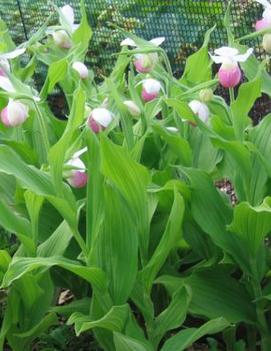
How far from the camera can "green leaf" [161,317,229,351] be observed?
138 centimetres

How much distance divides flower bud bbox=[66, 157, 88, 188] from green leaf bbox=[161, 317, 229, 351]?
38 cm

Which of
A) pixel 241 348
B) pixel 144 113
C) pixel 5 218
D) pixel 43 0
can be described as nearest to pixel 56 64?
pixel 144 113

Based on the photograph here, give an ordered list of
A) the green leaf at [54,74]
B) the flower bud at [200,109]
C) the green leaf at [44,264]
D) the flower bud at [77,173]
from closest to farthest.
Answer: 1. the green leaf at [44,264]
2. the flower bud at [77,173]
3. the flower bud at [200,109]
4. the green leaf at [54,74]

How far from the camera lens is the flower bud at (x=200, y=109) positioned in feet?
5.05

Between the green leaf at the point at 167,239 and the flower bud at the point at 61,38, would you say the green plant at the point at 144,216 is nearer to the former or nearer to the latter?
the green leaf at the point at 167,239

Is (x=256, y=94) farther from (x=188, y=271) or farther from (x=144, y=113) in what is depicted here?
(x=188, y=271)

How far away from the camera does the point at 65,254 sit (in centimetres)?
169

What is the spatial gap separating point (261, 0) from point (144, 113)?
36 centimetres

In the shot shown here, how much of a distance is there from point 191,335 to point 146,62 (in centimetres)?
65

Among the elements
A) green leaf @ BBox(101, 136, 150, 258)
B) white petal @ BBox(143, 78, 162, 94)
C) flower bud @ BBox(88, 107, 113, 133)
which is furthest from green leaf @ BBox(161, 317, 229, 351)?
white petal @ BBox(143, 78, 162, 94)

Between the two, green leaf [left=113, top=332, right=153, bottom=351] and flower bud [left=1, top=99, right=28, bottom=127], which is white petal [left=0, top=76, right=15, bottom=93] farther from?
green leaf [left=113, top=332, right=153, bottom=351]

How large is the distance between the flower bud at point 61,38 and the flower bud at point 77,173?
2.24ft

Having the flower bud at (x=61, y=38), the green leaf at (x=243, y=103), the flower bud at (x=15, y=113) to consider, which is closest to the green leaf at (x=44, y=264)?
the flower bud at (x=15, y=113)

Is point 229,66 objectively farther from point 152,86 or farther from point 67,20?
point 67,20
